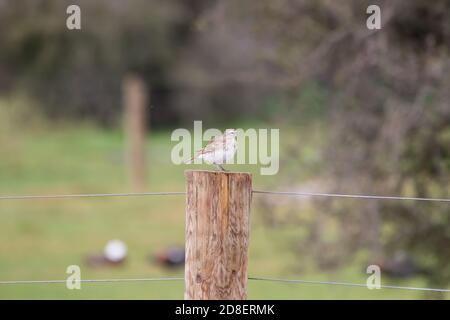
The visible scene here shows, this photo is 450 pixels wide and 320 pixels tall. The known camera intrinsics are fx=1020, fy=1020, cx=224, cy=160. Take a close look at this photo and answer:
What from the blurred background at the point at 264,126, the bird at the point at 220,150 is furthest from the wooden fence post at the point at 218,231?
the blurred background at the point at 264,126

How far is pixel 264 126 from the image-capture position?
18.4m

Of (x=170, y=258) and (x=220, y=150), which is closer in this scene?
(x=220, y=150)

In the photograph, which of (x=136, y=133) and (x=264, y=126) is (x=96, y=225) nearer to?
(x=264, y=126)

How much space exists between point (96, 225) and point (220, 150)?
13191 millimetres

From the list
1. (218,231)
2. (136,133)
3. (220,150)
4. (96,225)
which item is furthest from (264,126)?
(218,231)

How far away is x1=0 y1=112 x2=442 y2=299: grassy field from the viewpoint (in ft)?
48.2

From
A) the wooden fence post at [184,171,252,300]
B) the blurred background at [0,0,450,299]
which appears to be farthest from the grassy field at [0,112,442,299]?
the wooden fence post at [184,171,252,300]

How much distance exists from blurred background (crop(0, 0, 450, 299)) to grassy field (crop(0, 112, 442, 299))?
0.17 ft

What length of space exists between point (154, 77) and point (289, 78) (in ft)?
64.2

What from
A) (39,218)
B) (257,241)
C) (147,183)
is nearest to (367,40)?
(257,241)

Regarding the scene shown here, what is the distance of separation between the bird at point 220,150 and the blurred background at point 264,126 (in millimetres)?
4527

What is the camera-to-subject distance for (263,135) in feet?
40.0

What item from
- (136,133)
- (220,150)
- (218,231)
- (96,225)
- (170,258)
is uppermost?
(136,133)
